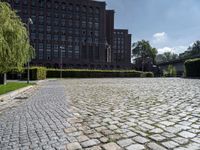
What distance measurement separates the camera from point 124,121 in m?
6.02

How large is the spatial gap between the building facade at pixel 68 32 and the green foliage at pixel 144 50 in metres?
23.3

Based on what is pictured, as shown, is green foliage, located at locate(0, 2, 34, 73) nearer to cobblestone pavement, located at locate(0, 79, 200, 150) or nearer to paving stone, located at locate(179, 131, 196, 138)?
cobblestone pavement, located at locate(0, 79, 200, 150)

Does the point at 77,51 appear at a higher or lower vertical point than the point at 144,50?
lower

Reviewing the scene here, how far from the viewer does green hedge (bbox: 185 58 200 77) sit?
38.8 metres

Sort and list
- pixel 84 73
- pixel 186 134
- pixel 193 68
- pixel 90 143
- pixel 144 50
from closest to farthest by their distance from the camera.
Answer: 1. pixel 90 143
2. pixel 186 134
3. pixel 193 68
4. pixel 84 73
5. pixel 144 50

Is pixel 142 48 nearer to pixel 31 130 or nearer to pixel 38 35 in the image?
pixel 38 35

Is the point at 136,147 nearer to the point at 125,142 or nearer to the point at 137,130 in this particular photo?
the point at 125,142

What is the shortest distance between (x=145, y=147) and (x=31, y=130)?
8.88 ft

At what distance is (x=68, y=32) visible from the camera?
4341 inches

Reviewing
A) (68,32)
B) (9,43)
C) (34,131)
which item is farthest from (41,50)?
(34,131)

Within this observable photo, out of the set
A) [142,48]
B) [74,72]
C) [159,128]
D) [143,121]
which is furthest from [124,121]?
[142,48]

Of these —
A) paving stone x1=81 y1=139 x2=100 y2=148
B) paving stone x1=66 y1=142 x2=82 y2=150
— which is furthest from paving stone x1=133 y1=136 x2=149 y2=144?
paving stone x1=66 y1=142 x2=82 y2=150

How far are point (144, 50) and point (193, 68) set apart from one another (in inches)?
3555

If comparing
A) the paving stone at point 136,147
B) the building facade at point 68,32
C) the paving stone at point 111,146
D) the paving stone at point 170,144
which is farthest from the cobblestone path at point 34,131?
the building facade at point 68,32
